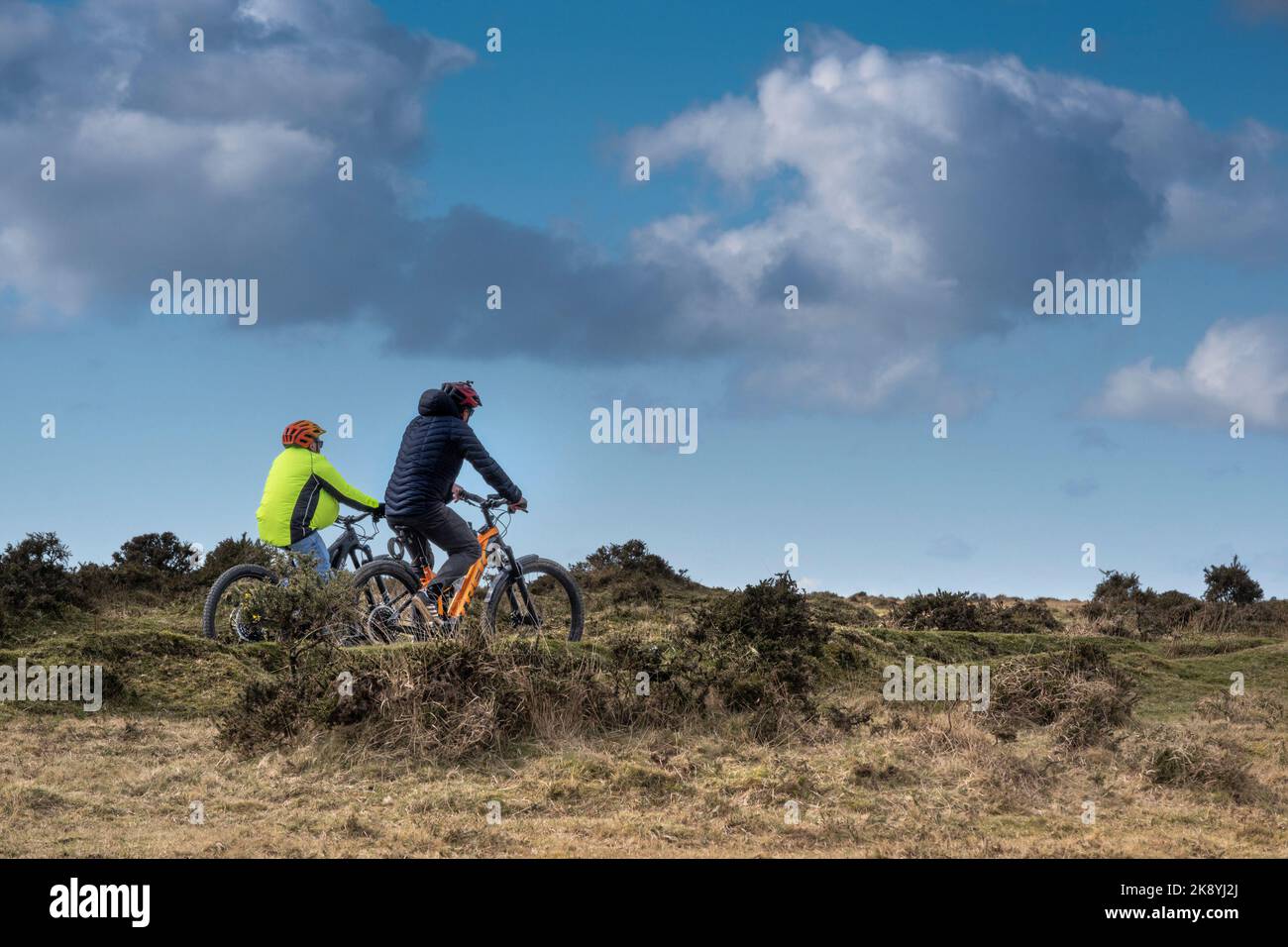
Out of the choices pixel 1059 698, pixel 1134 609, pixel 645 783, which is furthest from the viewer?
pixel 1134 609

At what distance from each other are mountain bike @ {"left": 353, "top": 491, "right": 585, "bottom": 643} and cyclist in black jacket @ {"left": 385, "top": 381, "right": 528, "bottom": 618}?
0.14 metres

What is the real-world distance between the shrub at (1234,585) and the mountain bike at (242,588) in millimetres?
24716

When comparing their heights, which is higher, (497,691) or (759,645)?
(759,645)

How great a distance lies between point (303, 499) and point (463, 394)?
9.06 ft

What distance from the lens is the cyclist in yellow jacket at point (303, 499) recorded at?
49.7 ft

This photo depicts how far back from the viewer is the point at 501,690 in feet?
38.3

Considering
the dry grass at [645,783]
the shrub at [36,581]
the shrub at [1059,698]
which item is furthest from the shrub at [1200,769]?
the shrub at [36,581]

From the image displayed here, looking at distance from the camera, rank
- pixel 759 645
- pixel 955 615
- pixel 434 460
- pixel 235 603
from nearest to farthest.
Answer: pixel 434 460, pixel 759 645, pixel 235 603, pixel 955 615

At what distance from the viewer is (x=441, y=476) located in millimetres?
13820

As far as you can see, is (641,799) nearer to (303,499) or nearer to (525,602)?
(525,602)

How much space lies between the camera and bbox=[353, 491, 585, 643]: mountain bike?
13.7m

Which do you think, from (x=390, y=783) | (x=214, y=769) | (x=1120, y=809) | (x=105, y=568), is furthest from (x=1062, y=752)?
(x=105, y=568)

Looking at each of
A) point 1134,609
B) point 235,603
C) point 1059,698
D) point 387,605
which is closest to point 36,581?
point 235,603

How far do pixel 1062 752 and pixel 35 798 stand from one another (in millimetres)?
9404
